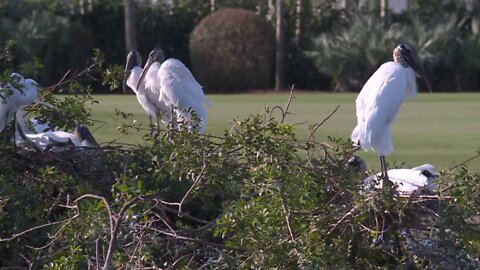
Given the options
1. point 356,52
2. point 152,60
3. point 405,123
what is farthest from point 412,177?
point 356,52

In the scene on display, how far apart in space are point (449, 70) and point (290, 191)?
93.8ft

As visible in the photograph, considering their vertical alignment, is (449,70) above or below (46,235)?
below

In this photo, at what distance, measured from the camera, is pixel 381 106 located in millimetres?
8258

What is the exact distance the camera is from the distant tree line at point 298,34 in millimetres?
31328

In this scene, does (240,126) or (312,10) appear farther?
(312,10)

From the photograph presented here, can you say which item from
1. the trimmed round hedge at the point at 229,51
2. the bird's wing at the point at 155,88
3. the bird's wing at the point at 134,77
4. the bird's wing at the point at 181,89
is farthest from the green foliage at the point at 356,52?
the bird's wing at the point at 181,89

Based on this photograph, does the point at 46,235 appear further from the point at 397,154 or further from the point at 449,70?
the point at 449,70

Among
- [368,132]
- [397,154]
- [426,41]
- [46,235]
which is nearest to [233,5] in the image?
[426,41]

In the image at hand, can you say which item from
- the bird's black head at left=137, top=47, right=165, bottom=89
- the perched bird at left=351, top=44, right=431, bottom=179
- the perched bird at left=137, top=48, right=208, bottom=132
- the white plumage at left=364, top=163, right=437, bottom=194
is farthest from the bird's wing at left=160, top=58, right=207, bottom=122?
the white plumage at left=364, top=163, right=437, bottom=194

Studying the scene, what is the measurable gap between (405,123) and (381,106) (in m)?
9.68

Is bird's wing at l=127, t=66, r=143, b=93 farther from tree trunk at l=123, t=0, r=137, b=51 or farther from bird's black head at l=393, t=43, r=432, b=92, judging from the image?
tree trunk at l=123, t=0, r=137, b=51

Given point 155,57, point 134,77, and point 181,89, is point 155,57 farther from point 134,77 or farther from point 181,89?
point 181,89

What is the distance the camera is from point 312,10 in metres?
34.6

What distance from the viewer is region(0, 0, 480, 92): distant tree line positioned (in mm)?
31328
